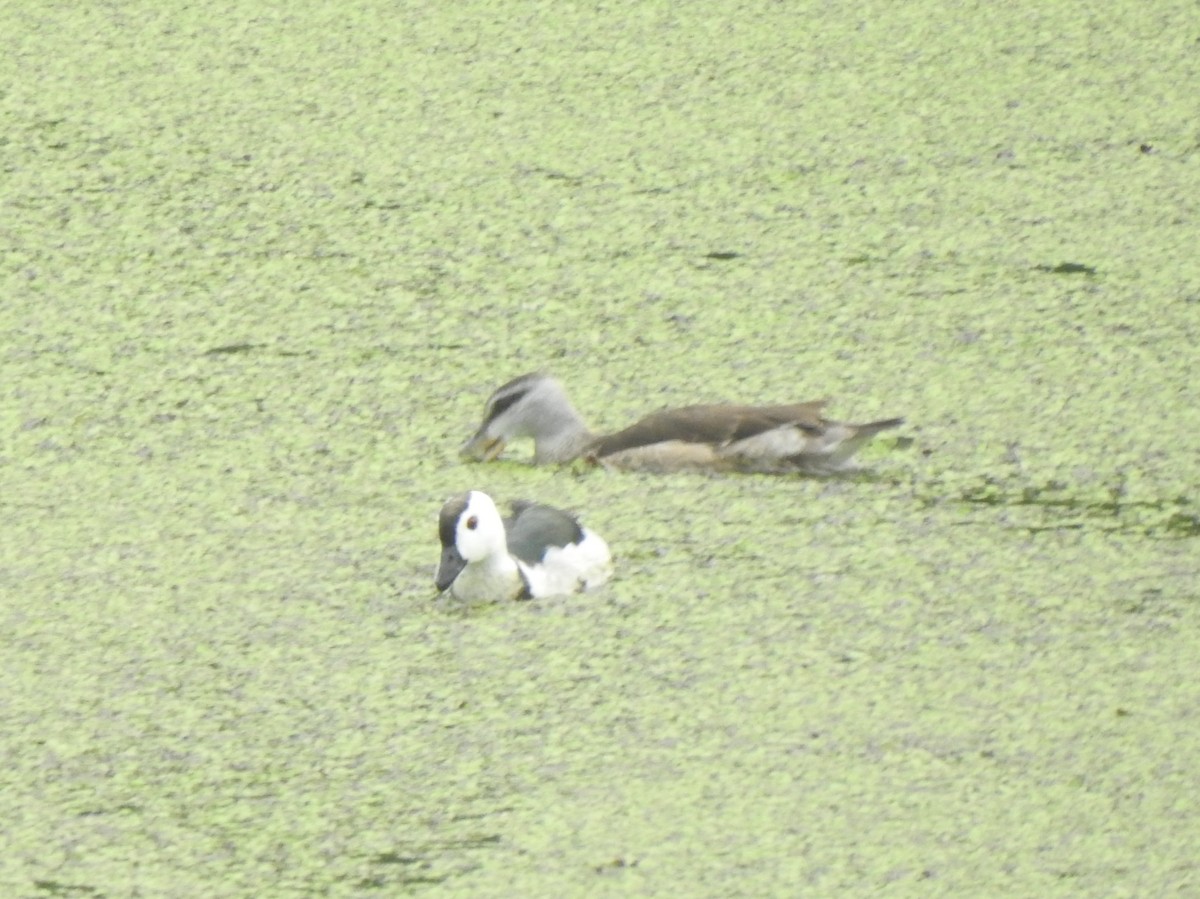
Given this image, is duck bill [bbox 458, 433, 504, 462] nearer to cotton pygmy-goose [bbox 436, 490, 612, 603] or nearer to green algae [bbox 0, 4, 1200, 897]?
green algae [bbox 0, 4, 1200, 897]

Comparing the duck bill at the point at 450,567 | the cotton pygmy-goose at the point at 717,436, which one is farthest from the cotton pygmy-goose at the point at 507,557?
the cotton pygmy-goose at the point at 717,436

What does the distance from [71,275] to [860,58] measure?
1.30 m

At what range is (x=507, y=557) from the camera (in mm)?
2441

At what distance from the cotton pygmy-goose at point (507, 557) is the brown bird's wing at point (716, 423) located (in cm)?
25

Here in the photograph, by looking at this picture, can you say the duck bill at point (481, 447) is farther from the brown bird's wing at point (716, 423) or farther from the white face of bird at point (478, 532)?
the white face of bird at point (478, 532)

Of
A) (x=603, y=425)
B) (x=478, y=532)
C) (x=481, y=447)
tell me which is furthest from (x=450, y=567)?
(x=603, y=425)

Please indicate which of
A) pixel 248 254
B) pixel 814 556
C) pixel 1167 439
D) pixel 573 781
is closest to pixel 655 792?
pixel 573 781

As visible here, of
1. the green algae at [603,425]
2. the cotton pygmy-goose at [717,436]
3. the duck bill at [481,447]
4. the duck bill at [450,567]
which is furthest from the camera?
the duck bill at [481,447]

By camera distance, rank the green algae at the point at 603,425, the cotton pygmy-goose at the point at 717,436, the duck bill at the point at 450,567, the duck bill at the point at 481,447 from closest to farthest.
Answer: the green algae at the point at 603,425 < the duck bill at the point at 450,567 < the cotton pygmy-goose at the point at 717,436 < the duck bill at the point at 481,447

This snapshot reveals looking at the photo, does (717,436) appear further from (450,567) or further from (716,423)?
(450,567)

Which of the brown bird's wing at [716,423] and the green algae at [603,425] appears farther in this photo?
the brown bird's wing at [716,423]

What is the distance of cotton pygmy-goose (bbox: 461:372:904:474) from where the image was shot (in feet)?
8.75

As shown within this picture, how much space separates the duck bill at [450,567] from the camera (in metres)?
2.39

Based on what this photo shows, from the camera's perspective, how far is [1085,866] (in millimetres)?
1852
